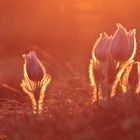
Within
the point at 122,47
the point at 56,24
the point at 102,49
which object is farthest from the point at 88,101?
the point at 56,24

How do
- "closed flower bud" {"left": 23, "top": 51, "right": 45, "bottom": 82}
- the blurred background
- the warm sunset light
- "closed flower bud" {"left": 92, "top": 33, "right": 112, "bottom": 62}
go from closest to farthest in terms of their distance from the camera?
1. the warm sunset light
2. "closed flower bud" {"left": 92, "top": 33, "right": 112, "bottom": 62}
3. "closed flower bud" {"left": 23, "top": 51, "right": 45, "bottom": 82}
4. the blurred background

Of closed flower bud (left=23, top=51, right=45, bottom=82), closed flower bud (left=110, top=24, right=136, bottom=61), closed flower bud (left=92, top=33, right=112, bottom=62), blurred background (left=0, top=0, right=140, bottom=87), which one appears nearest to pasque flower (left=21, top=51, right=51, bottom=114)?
closed flower bud (left=23, top=51, right=45, bottom=82)

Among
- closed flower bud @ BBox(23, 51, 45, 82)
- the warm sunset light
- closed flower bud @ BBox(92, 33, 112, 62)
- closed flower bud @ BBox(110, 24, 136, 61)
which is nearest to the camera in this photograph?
the warm sunset light

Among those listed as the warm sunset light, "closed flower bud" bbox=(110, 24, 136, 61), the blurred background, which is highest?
the blurred background

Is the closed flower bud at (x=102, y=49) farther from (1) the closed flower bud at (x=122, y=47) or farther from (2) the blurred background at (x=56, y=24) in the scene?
(2) the blurred background at (x=56, y=24)

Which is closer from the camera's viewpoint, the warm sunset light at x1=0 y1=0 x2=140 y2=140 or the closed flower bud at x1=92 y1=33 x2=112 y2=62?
the warm sunset light at x1=0 y1=0 x2=140 y2=140

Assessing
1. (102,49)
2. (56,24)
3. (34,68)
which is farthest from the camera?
(56,24)

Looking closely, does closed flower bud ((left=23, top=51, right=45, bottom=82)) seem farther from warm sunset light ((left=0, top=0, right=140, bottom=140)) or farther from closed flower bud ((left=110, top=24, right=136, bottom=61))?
closed flower bud ((left=110, top=24, right=136, bottom=61))

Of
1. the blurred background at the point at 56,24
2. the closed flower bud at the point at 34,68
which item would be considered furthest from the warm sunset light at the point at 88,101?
the blurred background at the point at 56,24

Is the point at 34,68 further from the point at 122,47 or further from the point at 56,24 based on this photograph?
the point at 56,24
